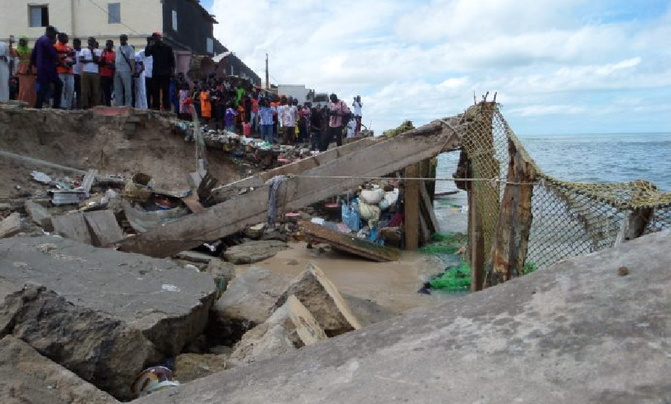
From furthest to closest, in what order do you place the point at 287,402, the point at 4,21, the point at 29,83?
the point at 4,21 < the point at 29,83 < the point at 287,402

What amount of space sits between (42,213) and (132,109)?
16.3 feet

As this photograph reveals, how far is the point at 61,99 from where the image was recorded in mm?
11859

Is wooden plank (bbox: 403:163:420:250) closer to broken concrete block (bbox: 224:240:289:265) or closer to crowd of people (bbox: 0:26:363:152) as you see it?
broken concrete block (bbox: 224:240:289:265)

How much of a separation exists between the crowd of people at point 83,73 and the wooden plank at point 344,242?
19.5 ft

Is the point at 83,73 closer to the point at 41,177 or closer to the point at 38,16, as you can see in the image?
the point at 41,177

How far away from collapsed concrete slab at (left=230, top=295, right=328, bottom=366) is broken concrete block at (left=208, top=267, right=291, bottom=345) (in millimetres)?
663

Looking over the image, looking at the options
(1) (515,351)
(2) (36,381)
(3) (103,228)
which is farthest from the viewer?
(3) (103,228)

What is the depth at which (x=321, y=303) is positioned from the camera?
4.05 meters

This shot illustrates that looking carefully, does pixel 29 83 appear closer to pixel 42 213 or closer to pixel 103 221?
pixel 42 213

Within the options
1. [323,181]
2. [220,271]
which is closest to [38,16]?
[220,271]

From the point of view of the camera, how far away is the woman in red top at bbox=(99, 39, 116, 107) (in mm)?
12281

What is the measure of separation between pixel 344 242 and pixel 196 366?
15.8 feet

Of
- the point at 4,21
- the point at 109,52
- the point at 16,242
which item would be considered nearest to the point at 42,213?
the point at 16,242

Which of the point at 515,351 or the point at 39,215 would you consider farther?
the point at 39,215
